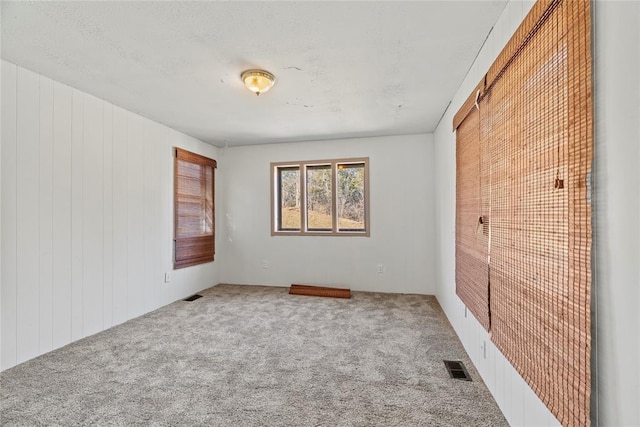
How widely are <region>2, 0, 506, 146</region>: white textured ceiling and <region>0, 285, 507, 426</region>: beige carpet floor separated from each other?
2.29 m

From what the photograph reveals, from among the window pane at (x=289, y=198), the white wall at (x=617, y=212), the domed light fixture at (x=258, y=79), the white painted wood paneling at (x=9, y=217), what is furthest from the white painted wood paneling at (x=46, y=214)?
the white wall at (x=617, y=212)

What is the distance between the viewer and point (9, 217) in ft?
7.34

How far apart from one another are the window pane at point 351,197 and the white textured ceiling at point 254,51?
1328mm

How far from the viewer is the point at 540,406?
1.27 m

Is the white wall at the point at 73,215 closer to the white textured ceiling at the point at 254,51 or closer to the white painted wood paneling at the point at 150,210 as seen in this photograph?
the white painted wood paneling at the point at 150,210

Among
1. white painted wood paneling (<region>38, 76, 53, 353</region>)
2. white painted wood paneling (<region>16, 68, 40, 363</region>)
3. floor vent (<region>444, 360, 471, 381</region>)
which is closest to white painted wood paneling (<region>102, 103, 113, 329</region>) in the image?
white painted wood paneling (<region>38, 76, 53, 353</region>)

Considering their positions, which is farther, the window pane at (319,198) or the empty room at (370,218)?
the window pane at (319,198)

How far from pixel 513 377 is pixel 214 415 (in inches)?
64.9

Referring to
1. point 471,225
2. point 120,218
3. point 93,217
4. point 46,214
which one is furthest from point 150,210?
point 471,225

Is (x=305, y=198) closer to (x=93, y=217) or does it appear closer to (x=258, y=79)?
(x=258, y=79)

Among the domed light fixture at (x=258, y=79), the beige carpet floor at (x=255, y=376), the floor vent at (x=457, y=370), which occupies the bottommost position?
the beige carpet floor at (x=255, y=376)

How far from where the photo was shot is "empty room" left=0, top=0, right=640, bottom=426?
961 mm

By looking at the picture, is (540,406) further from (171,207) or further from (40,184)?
(171,207)

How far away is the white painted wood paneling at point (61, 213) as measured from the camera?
255cm
